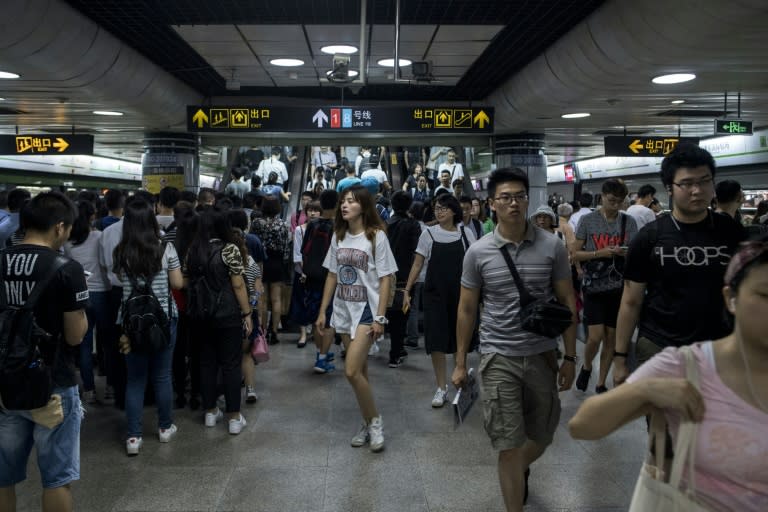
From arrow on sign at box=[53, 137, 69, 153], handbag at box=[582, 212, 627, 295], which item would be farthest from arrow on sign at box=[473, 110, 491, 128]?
arrow on sign at box=[53, 137, 69, 153]

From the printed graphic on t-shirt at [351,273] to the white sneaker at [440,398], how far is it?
4.68 ft

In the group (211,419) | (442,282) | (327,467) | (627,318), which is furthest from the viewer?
(442,282)

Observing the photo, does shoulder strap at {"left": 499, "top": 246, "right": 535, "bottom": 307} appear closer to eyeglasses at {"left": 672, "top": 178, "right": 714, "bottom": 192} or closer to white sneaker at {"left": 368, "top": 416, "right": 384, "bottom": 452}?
eyeglasses at {"left": 672, "top": 178, "right": 714, "bottom": 192}

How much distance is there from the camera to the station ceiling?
704 cm

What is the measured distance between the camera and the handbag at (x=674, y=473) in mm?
1474

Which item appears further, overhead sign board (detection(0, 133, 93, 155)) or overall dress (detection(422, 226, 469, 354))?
overhead sign board (detection(0, 133, 93, 155))

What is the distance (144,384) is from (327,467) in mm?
1424

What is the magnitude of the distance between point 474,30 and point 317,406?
18.4ft

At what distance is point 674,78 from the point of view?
30.0 ft

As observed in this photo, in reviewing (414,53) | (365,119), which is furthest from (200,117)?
(414,53)

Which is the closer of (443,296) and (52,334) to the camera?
(52,334)

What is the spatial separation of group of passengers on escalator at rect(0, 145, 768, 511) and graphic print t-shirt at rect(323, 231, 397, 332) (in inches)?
0.4

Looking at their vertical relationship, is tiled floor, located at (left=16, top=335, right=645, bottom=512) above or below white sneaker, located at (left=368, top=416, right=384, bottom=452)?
below

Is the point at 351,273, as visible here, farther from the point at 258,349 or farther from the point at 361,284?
the point at 258,349
